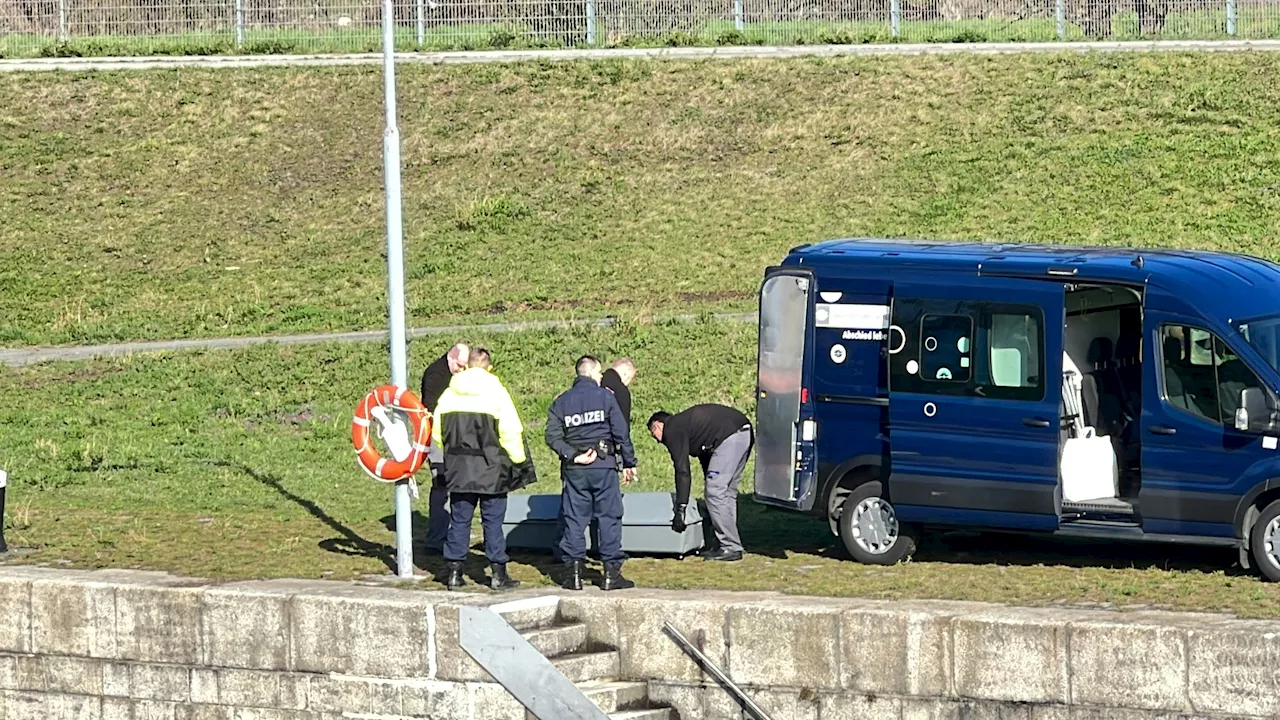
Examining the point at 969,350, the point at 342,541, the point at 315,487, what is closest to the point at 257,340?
the point at 315,487

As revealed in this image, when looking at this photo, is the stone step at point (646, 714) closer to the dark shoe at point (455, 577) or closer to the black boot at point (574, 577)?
the black boot at point (574, 577)

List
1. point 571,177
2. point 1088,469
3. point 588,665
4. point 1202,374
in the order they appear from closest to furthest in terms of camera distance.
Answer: point 588,665 → point 1202,374 → point 1088,469 → point 571,177

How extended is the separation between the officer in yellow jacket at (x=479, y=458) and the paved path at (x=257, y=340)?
11473 mm

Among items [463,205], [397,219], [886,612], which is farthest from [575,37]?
[886,612]

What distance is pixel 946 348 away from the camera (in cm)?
1448

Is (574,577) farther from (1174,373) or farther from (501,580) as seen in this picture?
(1174,373)

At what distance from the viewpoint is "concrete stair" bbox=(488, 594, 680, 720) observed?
40.5 ft

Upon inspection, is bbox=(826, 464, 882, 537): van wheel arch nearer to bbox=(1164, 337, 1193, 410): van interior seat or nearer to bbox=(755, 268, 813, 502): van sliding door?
bbox=(755, 268, 813, 502): van sliding door

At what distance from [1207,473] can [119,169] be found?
25.8 metres

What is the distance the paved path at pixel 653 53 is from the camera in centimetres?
3669

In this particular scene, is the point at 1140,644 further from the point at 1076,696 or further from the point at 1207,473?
the point at 1207,473

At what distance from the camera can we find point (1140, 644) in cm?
1105

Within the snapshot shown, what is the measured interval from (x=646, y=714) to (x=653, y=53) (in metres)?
27.6

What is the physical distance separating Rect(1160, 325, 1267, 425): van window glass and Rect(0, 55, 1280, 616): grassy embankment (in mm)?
3406
